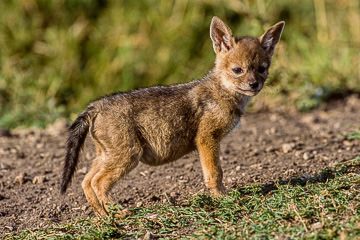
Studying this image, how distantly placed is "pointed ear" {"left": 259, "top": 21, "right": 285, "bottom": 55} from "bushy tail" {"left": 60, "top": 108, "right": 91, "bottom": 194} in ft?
6.78

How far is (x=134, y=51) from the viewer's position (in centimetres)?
1045

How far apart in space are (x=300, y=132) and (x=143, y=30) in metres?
4.45

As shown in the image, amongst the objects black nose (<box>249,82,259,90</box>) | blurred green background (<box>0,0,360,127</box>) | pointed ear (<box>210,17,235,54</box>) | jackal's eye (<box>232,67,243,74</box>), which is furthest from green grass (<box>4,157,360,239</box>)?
blurred green background (<box>0,0,360,127</box>)

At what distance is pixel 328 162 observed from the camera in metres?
6.06

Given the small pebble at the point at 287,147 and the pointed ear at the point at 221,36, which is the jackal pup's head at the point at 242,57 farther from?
the small pebble at the point at 287,147

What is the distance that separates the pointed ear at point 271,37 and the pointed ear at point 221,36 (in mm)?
345

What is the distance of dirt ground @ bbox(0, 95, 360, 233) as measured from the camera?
5.50m

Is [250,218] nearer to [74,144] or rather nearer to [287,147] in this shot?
[74,144]

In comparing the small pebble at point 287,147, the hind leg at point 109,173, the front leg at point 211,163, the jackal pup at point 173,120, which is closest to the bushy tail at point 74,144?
the jackal pup at point 173,120

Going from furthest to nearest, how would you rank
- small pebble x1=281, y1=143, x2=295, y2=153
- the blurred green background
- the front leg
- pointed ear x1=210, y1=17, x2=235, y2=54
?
the blurred green background
small pebble x1=281, y1=143, x2=295, y2=153
pointed ear x1=210, y1=17, x2=235, y2=54
the front leg

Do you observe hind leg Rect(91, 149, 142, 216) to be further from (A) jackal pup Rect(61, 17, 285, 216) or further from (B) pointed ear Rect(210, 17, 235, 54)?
(B) pointed ear Rect(210, 17, 235, 54)

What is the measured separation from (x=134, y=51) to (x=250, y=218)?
661cm

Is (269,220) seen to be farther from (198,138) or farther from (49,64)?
(49,64)

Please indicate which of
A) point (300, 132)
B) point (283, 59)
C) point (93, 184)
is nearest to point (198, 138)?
point (93, 184)
